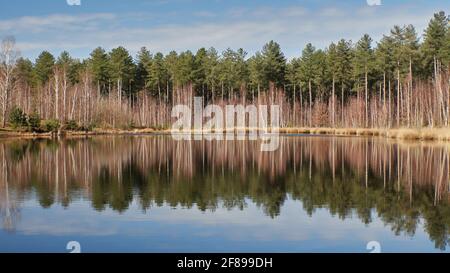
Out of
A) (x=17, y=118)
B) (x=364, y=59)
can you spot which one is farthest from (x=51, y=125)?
(x=364, y=59)

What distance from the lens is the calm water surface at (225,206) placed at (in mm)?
10281

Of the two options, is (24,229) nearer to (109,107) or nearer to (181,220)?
(181,220)

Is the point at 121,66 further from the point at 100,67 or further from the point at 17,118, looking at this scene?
the point at 17,118

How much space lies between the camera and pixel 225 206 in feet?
46.2

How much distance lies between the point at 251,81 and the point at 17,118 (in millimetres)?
46059

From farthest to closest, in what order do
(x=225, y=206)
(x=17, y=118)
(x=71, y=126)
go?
1. (x=71, y=126)
2. (x=17, y=118)
3. (x=225, y=206)

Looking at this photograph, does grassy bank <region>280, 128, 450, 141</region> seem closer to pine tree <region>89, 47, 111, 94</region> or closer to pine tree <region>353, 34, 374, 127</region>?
pine tree <region>353, 34, 374, 127</region>

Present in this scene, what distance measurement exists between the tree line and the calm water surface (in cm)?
3819

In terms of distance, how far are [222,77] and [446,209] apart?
75.6 metres

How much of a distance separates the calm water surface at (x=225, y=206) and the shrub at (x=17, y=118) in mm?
27026

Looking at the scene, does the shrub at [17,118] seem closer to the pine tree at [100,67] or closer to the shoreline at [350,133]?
the shoreline at [350,133]

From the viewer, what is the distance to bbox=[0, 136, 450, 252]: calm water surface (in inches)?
405

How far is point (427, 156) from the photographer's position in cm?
2744

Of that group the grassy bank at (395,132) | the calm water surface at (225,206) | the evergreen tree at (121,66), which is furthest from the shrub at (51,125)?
the evergreen tree at (121,66)
